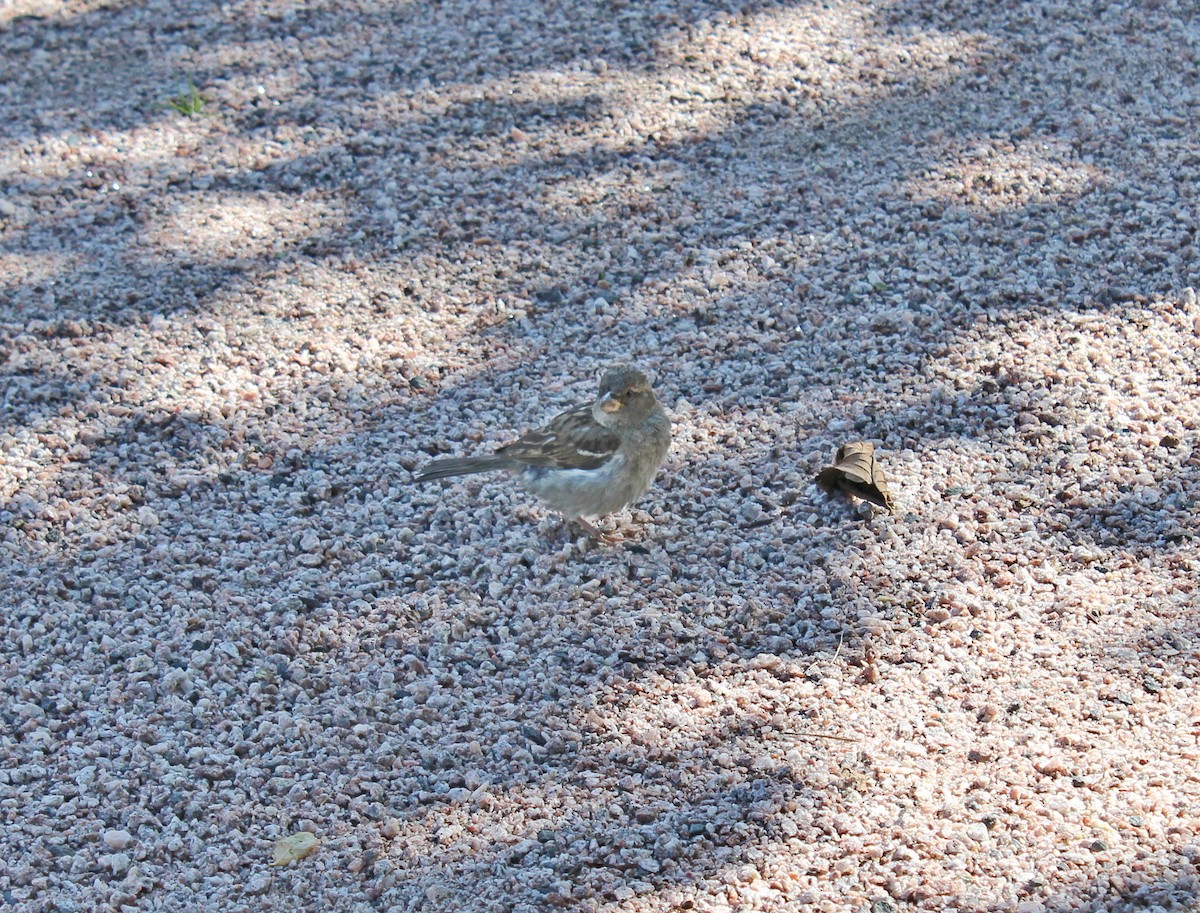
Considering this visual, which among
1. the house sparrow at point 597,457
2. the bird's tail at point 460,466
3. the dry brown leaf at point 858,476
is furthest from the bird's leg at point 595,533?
the dry brown leaf at point 858,476

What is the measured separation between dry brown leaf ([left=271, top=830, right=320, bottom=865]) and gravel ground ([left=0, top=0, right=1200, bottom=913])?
3 centimetres

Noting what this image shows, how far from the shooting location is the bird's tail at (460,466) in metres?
4.89

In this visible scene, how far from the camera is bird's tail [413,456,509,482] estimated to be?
489 cm

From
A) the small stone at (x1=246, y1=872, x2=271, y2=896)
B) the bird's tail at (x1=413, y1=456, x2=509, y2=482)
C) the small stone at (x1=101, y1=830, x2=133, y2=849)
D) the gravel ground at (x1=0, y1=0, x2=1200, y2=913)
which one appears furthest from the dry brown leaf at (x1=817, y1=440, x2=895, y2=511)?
the small stone at (x1=101, y1=830, x2=133, y2=849)

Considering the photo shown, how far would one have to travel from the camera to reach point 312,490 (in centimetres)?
522

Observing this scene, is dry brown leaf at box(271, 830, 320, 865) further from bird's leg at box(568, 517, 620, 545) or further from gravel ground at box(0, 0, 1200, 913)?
bird's leg at box(568, 517, 620, 545)

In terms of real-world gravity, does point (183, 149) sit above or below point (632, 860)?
above

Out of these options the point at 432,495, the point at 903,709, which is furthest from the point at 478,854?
the point at 432,495

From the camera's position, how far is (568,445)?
494 cm

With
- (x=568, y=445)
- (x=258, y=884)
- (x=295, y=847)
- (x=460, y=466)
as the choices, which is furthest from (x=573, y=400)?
(x=258, y=884)

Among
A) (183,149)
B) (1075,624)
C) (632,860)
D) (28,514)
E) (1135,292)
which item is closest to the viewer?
(632,860)

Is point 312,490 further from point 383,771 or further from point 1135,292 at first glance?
point 1135,292

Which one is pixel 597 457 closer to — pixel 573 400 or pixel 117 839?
pixel 573 400

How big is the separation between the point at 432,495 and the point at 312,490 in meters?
0.47
